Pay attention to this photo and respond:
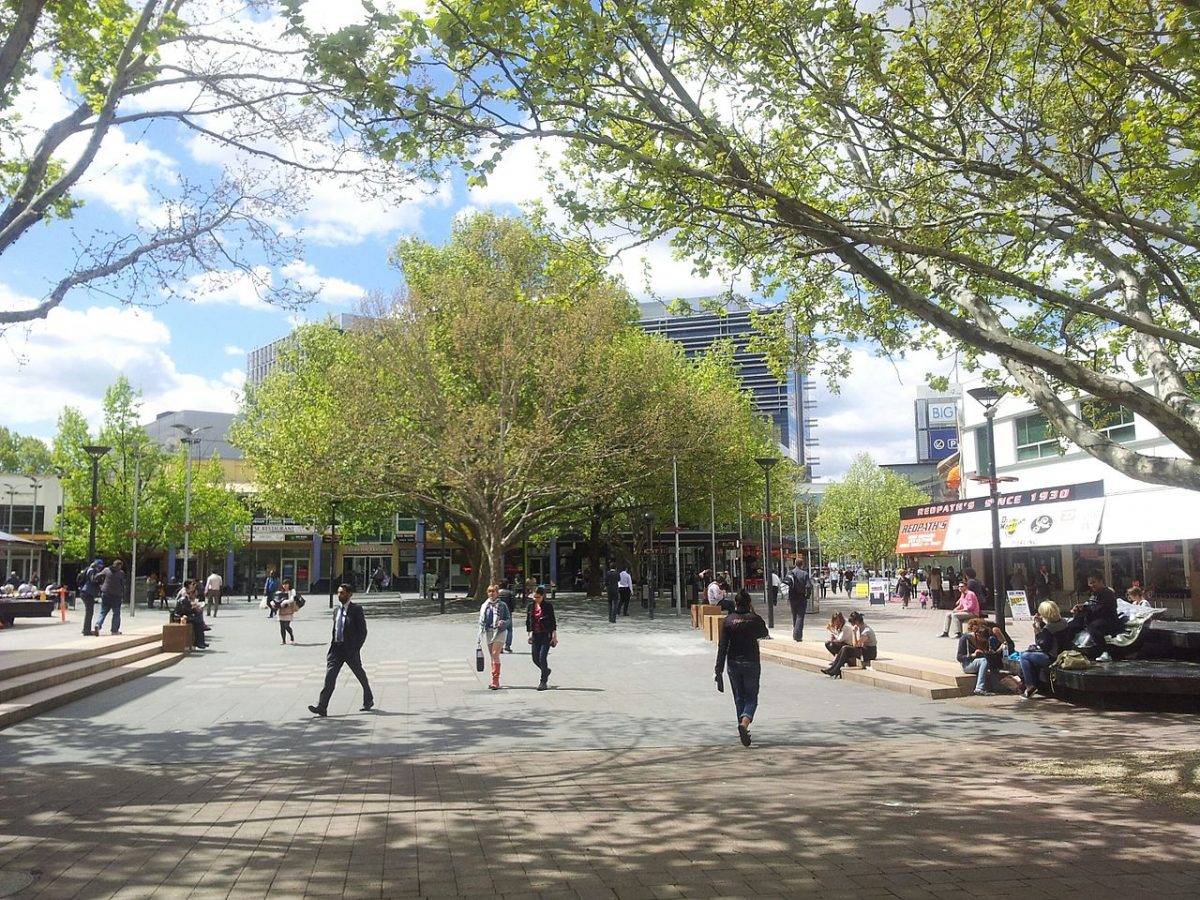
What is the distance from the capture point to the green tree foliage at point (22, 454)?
75.7 meters

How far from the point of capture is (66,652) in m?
15.1

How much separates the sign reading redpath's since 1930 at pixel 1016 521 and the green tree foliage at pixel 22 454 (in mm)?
69605

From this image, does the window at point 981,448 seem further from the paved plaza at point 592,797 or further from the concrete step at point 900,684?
the paved plaza at point 592,797

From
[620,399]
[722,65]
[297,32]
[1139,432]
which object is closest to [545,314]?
[620,399]

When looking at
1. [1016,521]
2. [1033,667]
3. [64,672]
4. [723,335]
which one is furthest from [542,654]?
[723,335]

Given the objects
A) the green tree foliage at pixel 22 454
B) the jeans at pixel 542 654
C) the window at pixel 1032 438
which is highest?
the green tree foliage at pixel 22 454

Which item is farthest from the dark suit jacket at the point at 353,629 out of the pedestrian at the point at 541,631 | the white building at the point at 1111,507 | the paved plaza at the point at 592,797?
the white building at the point at 1111,507

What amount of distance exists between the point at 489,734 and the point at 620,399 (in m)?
20.7

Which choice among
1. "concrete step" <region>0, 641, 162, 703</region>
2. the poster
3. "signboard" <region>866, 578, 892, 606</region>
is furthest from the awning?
"concrete step" <region>0, 641, 162, 703</region>

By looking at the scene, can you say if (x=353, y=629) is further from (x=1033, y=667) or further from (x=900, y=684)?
(x=1033, y=667)

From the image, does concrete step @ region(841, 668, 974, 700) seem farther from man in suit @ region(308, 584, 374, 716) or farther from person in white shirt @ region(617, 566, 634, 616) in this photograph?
person in white shirt @ region(617, 566, 634, 616)

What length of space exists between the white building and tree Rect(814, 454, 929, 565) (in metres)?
35.9

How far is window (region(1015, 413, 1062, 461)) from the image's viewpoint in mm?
30391

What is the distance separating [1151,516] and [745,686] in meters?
19.9
